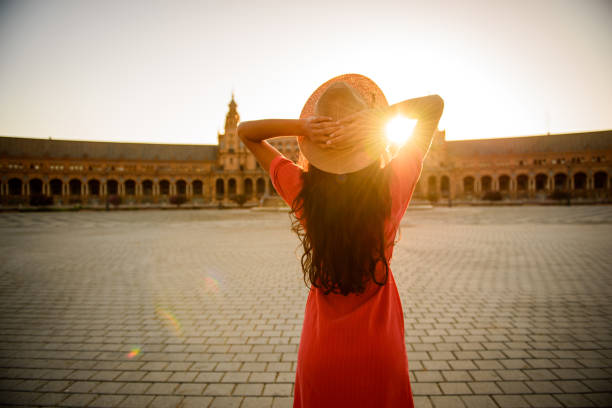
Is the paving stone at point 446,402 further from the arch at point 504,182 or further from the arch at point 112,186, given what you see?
the arch at point 112,186

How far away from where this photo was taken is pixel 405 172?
1.34 m

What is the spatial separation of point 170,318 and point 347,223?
3862 millimetres

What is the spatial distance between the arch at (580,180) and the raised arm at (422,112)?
7500cm

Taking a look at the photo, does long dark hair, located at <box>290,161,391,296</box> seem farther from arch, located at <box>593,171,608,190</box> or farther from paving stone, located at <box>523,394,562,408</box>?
arch, located at <box>593,171,608,190</box>

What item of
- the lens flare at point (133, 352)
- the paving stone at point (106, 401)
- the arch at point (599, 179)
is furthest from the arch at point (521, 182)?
the paving stone at point (106, 401)

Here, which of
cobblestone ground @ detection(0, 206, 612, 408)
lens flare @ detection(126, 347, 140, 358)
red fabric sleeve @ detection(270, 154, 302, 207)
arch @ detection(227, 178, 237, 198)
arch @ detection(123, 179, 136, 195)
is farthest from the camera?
arch @ detection(227, 178, 237, 198)

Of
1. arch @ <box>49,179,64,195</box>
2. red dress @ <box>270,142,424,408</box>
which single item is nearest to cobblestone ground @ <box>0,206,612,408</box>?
red dress @ <box>270,142,424,408</box>

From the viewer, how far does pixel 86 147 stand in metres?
63.3

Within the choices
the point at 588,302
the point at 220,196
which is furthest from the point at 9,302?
the point at 220,196

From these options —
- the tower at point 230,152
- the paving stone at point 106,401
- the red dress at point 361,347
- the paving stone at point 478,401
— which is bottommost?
the paving stone at point 106,401

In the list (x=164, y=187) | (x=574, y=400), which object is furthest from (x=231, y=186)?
(x=574, y=400)

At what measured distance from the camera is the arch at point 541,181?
6071 cm

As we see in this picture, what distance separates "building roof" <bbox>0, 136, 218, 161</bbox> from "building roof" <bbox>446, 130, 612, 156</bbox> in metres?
52.7

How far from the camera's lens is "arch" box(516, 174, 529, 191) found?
61.8 metres
